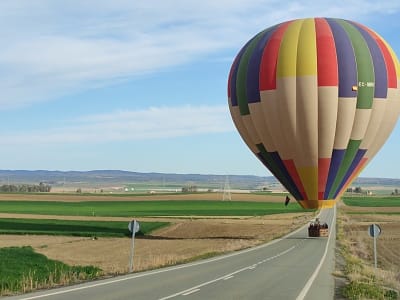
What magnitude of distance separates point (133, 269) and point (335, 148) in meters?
18.8

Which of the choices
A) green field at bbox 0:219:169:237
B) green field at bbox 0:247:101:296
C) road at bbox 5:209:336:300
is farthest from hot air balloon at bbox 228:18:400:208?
green field at bbox 0:219:169:237

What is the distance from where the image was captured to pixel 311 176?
3834 centimetres

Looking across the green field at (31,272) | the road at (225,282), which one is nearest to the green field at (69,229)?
the green field at (31,272)

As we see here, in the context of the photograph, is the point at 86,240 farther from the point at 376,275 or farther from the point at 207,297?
the point at 207,297

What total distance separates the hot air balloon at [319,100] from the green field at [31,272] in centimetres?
1562

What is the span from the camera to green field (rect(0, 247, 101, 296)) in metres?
17.8

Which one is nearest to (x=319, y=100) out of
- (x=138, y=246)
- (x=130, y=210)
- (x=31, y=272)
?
(x=138, y=246)

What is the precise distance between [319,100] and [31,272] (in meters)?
19.8

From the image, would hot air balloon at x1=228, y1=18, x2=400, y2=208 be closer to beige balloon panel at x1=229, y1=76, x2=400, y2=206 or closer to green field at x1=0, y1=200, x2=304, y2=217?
beige balloon panel at x1=229, y1=76, x2=400, y2=206

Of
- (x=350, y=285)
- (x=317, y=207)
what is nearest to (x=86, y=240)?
(x=317, y=207)

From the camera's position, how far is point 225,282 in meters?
18.6

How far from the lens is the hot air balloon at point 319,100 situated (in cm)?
3694

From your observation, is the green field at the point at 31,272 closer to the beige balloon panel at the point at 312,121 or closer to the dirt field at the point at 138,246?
the dirt field at the point at 138,246

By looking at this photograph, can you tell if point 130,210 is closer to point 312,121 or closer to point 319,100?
point 312,121
